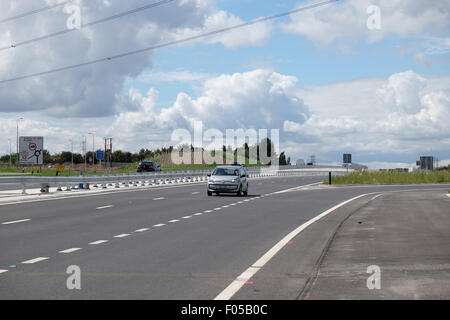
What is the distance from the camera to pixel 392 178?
65.8 metres

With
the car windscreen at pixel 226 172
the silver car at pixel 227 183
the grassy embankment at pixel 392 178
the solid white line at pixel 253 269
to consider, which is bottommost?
the grassy embankment at pixel 392 178

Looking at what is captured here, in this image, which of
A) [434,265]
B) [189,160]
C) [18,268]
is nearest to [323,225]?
[434,265]

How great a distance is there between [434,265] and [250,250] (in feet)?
11.9

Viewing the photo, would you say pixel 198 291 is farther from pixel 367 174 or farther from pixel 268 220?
pixel 367 174

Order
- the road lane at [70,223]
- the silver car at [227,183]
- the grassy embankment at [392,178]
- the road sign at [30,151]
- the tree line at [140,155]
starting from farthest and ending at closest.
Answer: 1. the tree line at [140,155]
2. the grassy embankment at [392,178]
3. the road sign at [30,151]
4. the silver car at [227,183]
5. the road lane at [70,223]

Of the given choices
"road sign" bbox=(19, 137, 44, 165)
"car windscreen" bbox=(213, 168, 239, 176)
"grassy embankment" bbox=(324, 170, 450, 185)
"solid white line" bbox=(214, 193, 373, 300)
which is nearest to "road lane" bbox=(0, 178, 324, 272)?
"solid white line" bbox=(214, 193, 373, 300)

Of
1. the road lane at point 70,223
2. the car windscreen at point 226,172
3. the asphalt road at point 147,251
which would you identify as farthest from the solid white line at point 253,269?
the car windscreen at point 226,172

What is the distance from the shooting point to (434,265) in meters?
10.7

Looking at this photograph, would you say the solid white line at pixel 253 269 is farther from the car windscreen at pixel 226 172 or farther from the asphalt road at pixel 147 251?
the car windscreen at pixel 226 172

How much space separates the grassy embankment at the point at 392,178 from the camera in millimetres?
62594

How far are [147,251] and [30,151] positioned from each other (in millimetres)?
35099

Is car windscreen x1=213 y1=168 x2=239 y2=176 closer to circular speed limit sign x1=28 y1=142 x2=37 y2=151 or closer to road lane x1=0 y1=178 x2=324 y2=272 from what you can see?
road lane x1=0 y1=178 x2=324 y2=272

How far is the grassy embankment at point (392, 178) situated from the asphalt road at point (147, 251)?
130 feet
